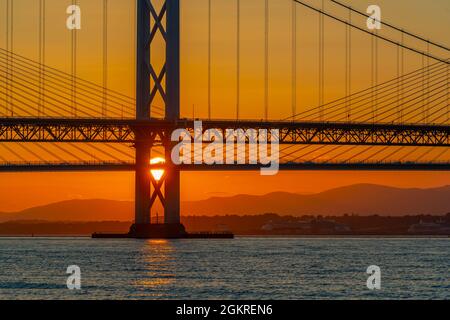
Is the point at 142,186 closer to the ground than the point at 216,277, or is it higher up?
higher up

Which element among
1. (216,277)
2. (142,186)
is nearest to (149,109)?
(142,186)

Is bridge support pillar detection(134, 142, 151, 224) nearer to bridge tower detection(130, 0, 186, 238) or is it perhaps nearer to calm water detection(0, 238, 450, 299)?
bridge tower detection(130, 0, 186, 238)

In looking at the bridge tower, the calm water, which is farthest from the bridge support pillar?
the calm water

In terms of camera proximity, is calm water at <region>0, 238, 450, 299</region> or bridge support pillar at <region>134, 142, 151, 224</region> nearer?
calm water at <region>0, 238, 450, 299</region>

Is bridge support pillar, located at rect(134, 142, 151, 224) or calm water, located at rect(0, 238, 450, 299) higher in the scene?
bridge support pillar, located at rect(134, 142, 151, 224)

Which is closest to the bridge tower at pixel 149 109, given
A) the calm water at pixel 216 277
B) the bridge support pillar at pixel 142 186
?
the bridge support pillar at pixel 142 186

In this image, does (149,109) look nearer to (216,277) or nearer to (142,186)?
(142,186)

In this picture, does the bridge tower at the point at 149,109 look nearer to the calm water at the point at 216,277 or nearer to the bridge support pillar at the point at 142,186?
the bridge support pillar at the point at 142,186
